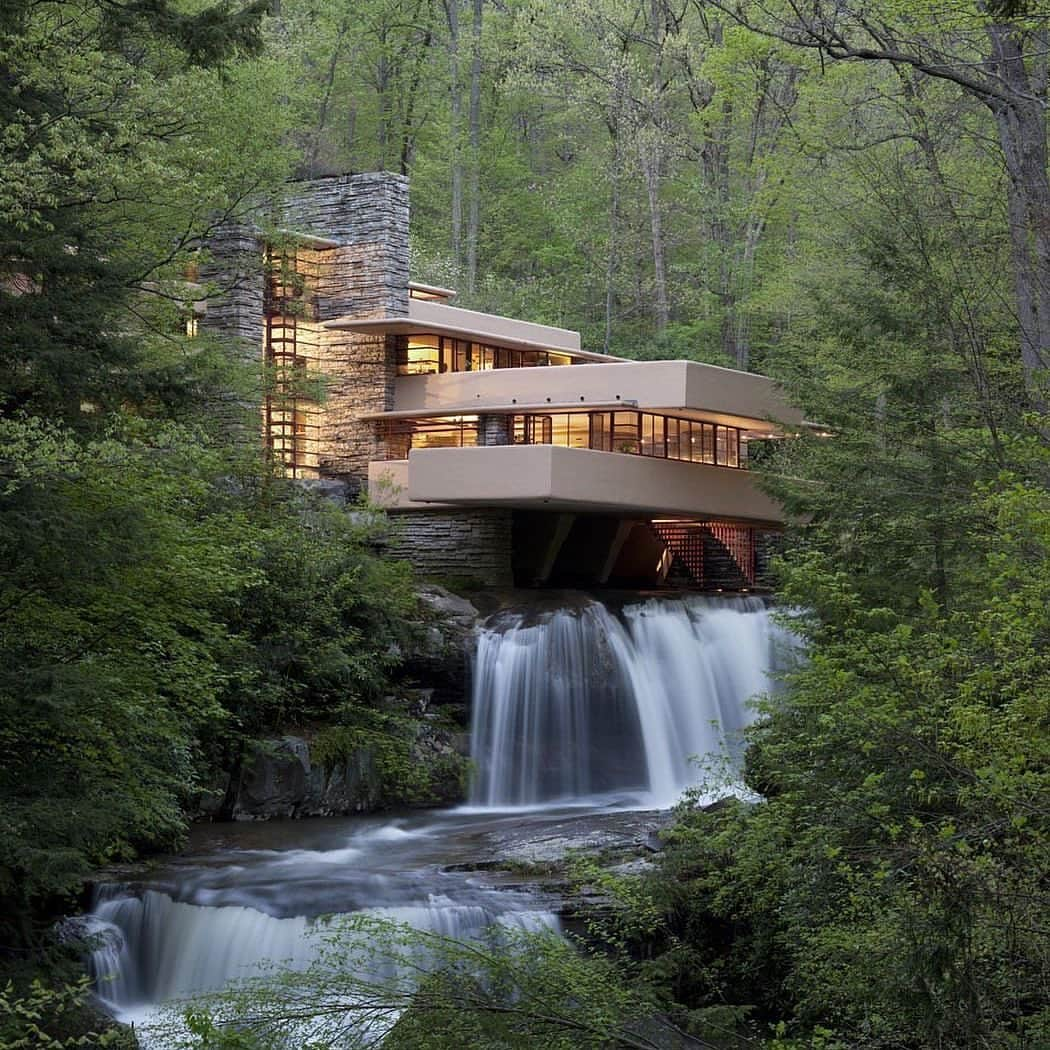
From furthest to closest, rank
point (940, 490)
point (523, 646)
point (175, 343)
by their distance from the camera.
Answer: point (523, 646), point (175, 343), point (940, 490)

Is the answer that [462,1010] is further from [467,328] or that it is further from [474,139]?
[474,139]

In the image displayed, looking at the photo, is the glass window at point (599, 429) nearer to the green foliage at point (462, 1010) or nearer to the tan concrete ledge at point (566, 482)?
the tan concrete ledge at point (566, 482)

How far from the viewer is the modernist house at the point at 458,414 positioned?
28.8 m

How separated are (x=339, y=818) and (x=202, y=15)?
1084 cm

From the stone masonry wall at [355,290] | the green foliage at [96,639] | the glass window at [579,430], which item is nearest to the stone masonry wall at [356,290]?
the stone masonry wall at [355,290]

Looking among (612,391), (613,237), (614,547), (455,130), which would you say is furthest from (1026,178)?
(455,130)

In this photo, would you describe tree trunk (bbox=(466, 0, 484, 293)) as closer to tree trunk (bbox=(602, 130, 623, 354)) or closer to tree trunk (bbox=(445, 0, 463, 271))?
tree trunk (bbox=(445, 0, 463, 271))

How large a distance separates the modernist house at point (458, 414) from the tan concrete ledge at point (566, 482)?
38mm

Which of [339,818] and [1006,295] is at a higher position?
[1006,295]

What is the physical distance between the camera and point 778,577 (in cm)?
1822

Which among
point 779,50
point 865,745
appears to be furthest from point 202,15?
point 865,745

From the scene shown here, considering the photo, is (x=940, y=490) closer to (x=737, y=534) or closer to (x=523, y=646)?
(x=523, y=646)

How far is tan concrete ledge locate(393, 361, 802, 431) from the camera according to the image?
29.3 meters

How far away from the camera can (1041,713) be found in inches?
331
